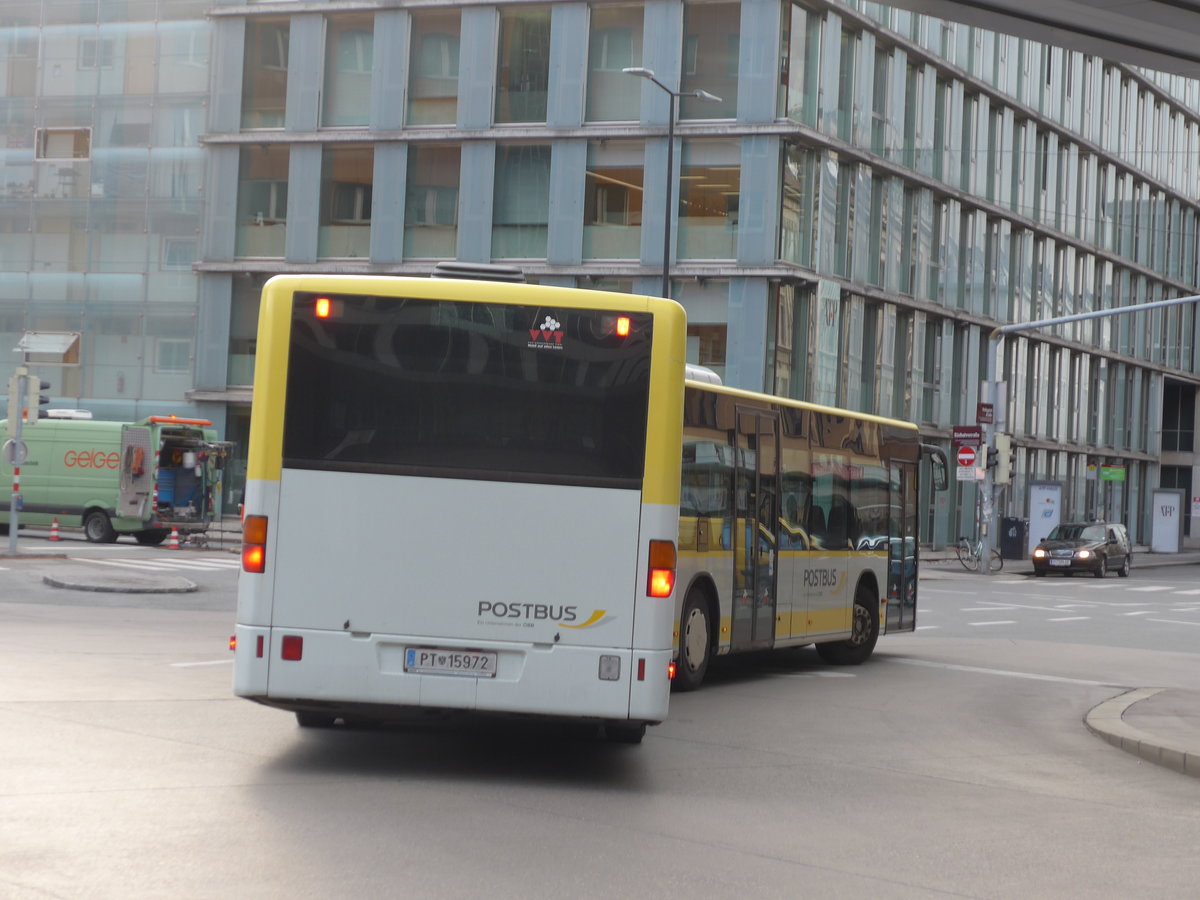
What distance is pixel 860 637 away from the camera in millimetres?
18531

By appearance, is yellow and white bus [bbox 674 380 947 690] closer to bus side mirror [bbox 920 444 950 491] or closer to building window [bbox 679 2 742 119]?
bus side mirror [bbox 920 444 950 491]

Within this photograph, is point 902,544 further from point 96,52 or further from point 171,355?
point 96,52

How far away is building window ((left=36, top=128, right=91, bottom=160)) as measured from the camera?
2026 inches

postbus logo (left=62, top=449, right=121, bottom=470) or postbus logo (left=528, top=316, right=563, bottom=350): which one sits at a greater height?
postbus logo (left=528, top=316, right=563, bottom=350)

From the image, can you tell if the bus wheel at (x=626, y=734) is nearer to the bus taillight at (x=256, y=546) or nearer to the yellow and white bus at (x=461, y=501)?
the yellow and white bus at (x=461, y=501)

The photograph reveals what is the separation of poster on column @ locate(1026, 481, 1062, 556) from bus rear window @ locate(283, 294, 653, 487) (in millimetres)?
45110

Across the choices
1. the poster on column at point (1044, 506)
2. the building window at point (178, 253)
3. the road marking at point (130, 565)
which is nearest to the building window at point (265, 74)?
the building window at point (178, 253)

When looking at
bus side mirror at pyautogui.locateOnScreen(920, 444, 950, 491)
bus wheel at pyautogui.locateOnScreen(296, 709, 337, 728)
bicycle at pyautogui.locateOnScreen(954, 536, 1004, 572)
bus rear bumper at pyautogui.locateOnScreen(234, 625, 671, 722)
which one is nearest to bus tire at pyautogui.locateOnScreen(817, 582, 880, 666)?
bus side mirror at pyautogui.locateOnScreen(920, 444, 950, 491)

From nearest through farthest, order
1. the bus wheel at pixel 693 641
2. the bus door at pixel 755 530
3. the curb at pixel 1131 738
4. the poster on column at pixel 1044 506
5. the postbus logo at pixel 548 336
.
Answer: the postbus logo at pixel 548 336, the curb at pixel 1131 738, the bus wheel at pixel 693 641, the bus door at pixel 755 530, the poster on column at pixel 1044 506

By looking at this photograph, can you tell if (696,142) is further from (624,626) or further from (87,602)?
(624,626)

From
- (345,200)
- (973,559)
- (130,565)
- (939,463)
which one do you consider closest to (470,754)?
(939,463)

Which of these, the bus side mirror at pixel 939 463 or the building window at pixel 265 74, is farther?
the building window at pixel 265 74

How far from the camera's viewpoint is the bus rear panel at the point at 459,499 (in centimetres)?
912

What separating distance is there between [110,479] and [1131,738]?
28.8m
